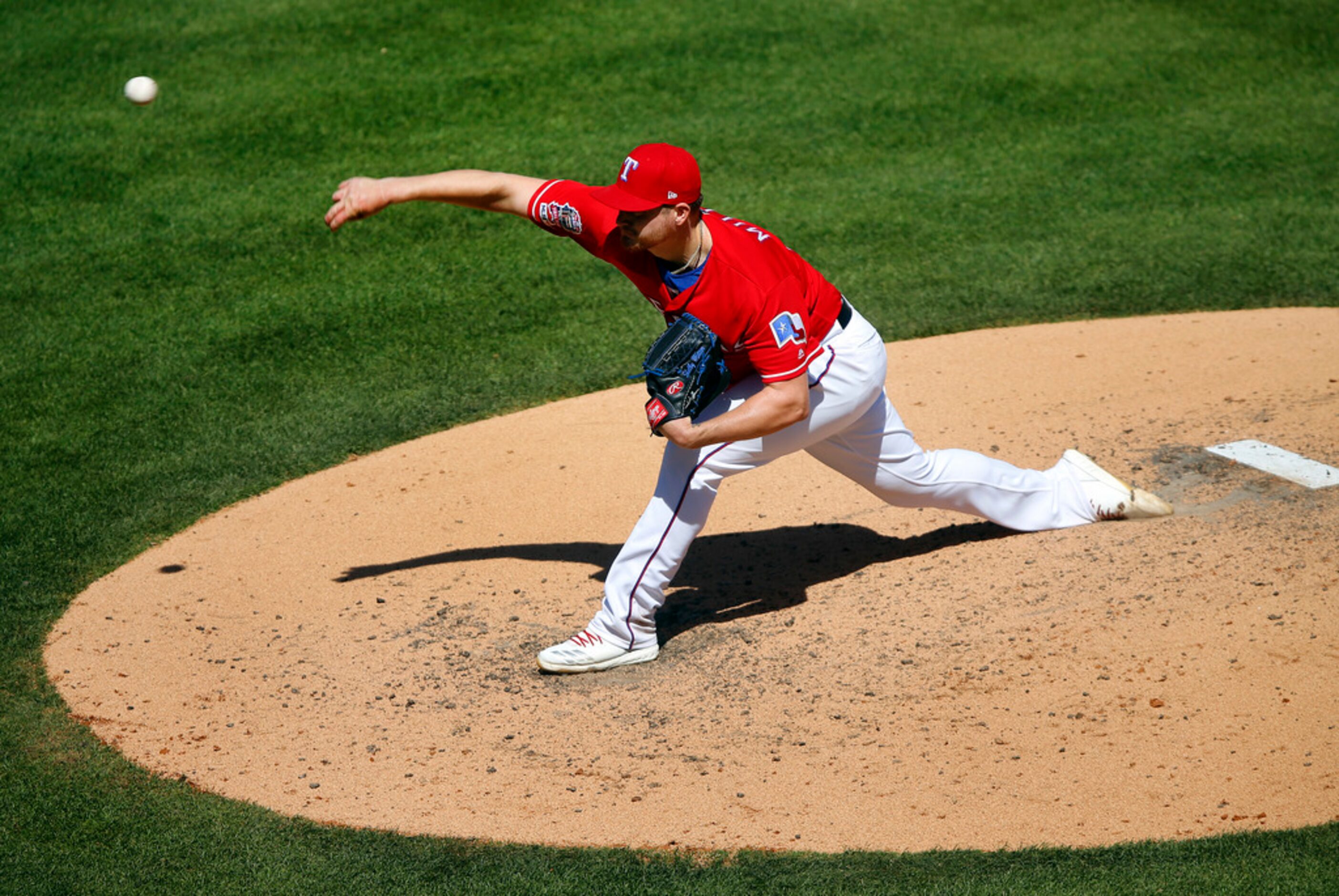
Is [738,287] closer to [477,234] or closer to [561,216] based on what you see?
[561,216]

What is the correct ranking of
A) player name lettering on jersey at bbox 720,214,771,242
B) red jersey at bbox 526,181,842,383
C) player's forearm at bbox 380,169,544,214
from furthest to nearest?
player's forearm at bbox 380,169,544,214
player name lettering on jersey at bbox 720,214,771,242
red jersey at bbox 526,181,842,383

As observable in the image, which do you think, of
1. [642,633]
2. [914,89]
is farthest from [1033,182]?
[642,633]

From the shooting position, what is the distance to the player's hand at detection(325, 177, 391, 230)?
14.1 ft

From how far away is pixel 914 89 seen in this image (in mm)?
10297

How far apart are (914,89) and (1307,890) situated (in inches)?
326

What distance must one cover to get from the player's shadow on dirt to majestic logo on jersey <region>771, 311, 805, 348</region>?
1249 mm

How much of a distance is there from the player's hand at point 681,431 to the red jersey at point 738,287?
290mm

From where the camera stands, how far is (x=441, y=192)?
4422 mm

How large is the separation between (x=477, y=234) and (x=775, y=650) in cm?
495

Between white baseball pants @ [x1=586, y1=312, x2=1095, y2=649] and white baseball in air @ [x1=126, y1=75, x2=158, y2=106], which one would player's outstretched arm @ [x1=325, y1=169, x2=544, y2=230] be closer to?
white baseball pants @ [x1=586, y1=312, x2=1095, y2=649]

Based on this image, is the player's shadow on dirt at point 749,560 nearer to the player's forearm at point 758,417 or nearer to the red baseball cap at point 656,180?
the player's forearm at point 758,417

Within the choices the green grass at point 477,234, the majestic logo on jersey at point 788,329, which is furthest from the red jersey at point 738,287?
the green grass at point 477,234

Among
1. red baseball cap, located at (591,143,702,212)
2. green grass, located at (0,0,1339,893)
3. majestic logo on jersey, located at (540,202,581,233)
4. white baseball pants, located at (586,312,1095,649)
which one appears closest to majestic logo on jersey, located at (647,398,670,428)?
white baseball pants, located at (586,312,1095,649)

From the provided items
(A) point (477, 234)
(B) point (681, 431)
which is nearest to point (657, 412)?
(B) point (681, 431)
